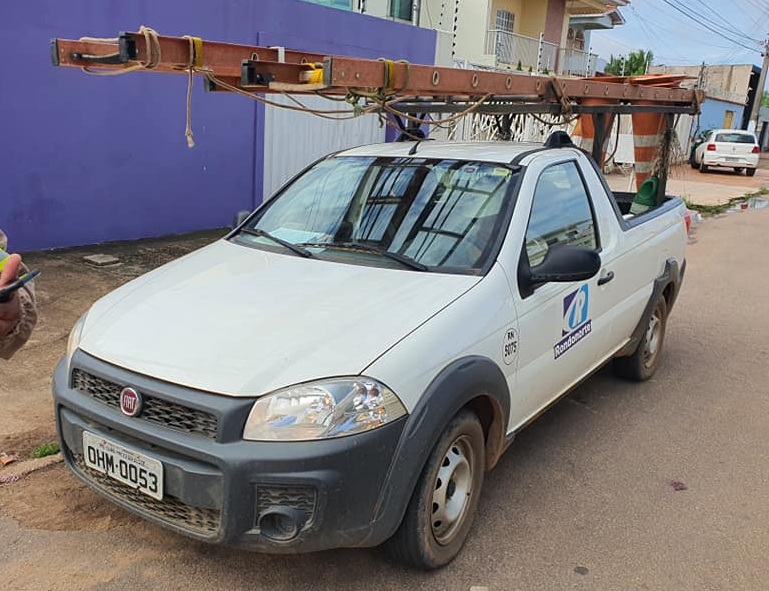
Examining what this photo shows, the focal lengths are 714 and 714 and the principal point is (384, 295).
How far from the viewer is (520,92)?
13.9 feet

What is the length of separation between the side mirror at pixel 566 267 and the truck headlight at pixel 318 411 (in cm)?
119

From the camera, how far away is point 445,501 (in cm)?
296

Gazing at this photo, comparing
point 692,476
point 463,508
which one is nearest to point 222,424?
point 463,508

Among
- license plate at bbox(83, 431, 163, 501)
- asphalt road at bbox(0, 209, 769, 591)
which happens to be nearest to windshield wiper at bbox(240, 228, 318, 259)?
license plate at bbox(83, 431, 163, 501)

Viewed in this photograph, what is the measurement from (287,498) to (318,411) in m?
0.32

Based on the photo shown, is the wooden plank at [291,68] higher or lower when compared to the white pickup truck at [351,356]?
higher

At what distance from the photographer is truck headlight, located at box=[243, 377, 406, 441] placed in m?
2.45

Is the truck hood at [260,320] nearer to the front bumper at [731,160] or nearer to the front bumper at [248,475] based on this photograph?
the front bumper at [248,475]

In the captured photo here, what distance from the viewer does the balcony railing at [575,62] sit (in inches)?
1075

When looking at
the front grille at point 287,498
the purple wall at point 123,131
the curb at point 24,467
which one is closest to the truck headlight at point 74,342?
the curb at point 24,467

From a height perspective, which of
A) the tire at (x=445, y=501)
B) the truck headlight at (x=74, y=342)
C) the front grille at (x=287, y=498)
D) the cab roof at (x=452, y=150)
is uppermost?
the cab roof at (x=452, y=150)

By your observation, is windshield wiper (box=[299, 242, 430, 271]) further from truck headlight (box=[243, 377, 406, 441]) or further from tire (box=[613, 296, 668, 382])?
tire (box=[613, 296, 668, 382])

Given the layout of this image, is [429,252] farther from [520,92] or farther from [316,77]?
[520,92]

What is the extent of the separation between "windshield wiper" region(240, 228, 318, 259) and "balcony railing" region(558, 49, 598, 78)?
25159 mm
